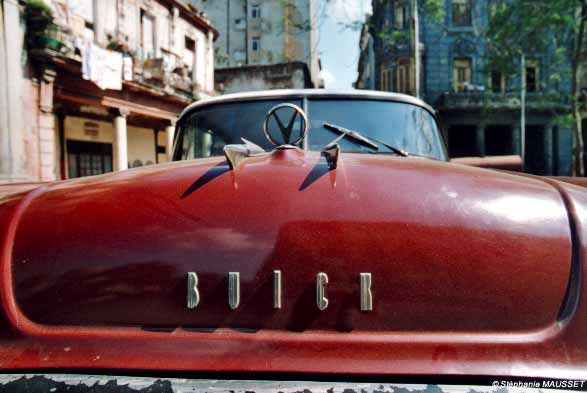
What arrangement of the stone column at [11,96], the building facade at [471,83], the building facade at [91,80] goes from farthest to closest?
the building facade at [471,83] → the building facade at [91,80] → the stone column at [11,96]

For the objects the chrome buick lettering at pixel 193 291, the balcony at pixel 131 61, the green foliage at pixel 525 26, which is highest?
the green foliage at pixel 525 26

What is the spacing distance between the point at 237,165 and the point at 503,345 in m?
0.77

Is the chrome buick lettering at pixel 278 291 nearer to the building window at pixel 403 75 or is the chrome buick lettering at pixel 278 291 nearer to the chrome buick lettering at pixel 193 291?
the chrome buick lettering at pixel 193 291

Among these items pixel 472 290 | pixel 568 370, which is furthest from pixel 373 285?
pixel 568 370

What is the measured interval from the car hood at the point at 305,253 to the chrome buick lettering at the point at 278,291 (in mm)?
10

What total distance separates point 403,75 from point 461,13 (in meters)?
4.57

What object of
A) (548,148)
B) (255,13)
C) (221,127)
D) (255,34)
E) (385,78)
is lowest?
(221,127)

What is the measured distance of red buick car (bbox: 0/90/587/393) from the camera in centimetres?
93

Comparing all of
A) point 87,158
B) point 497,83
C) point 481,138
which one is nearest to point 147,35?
point 87,158

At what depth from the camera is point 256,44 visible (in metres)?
32.8

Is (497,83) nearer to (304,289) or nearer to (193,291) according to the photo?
(304,289)

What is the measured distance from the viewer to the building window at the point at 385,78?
23892mm

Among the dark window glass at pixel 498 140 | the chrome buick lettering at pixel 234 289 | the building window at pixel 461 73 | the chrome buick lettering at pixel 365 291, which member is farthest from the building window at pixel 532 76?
the chrome buick lettering at pixel 234 289

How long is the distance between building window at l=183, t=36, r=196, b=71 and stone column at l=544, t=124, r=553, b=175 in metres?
18.6
